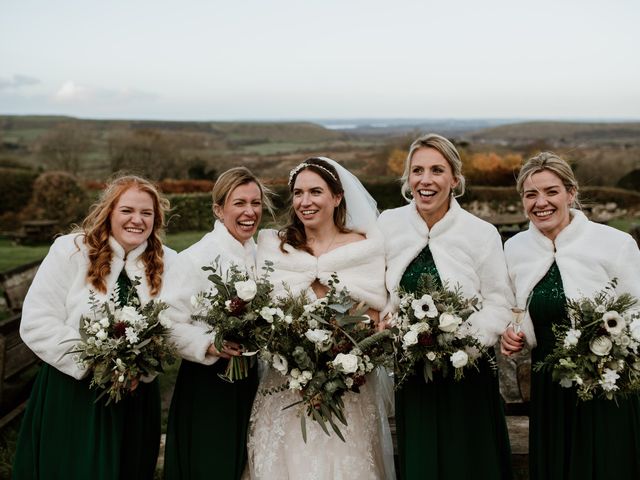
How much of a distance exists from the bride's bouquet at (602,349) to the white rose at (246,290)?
6.40ft

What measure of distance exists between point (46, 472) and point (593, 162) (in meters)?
26.2

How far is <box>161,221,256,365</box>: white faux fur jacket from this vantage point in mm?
4617

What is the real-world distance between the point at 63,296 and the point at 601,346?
11.8 ft

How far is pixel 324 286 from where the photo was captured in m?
4.99

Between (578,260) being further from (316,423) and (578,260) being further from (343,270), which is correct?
(316,423)

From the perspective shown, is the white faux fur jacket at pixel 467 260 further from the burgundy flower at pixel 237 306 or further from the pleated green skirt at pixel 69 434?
the pleated green skirt at pixel 69 434

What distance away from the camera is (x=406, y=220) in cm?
506

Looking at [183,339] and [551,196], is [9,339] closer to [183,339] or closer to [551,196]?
[183,339]

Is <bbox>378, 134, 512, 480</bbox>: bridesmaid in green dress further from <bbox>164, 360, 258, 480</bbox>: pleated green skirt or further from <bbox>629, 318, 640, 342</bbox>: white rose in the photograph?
<bbox>164, 360, 258, 480</bbox>: pleated green skirt

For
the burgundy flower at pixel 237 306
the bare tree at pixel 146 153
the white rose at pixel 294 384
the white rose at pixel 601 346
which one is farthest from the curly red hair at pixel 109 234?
the bare tree at pixel 146 153

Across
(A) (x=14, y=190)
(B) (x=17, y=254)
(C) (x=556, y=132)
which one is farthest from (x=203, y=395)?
(C) (x=556, y=132)

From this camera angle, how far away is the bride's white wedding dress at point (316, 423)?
15.3ft

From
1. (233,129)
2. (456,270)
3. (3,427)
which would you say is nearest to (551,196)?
(456,270)

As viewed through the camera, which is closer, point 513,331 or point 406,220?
point 513,331
